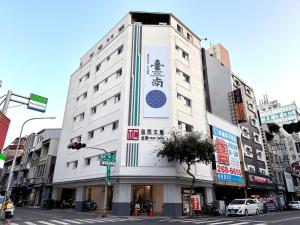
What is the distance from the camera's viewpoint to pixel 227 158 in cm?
3175

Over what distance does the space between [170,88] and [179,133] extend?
540cm

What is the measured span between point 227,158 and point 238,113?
31.0ft

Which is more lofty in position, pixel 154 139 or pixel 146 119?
pixel 146 119

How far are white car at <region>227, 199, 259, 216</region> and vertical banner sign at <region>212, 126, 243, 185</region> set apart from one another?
443 centimetres

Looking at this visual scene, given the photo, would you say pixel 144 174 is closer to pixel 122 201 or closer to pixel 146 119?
pixel 122 201

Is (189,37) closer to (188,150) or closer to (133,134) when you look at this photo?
(133,134)

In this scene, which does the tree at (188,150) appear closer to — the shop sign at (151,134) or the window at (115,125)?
the shop sign at (151,134)

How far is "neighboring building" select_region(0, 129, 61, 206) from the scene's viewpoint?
128ft

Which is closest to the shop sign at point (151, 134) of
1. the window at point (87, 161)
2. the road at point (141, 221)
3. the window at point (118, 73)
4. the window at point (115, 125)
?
the window at point (115, 125)

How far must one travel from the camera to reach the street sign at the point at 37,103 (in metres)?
10.1

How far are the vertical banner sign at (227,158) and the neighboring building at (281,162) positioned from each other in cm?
1318

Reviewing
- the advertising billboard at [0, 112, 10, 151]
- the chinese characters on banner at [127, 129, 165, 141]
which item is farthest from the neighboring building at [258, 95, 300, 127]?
the advertising billboard at [0, 112, 10, 151]

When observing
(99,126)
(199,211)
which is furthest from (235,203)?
(99,126)

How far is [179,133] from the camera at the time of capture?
24.7m
